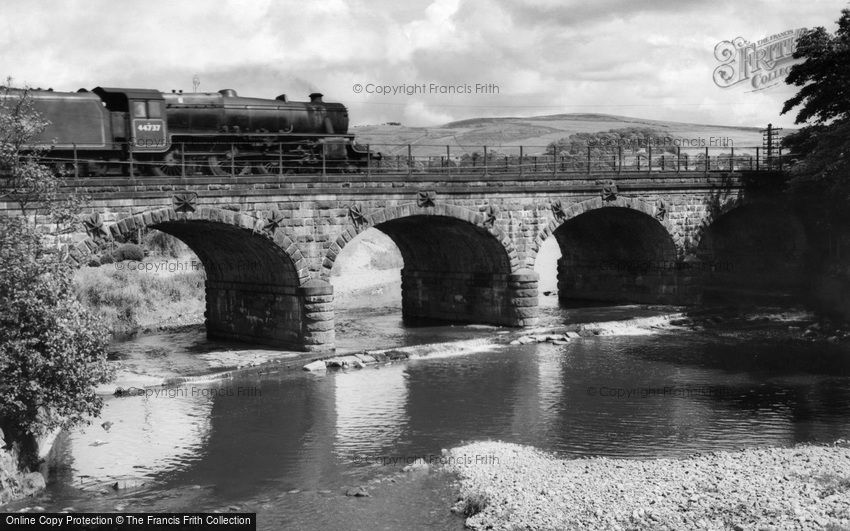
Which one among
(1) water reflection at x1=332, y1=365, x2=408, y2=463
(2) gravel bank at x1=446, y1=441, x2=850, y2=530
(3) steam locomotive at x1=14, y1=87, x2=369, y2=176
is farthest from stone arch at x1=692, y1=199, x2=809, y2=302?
(2) gravel bank at x1=446, y1=441, x2=850, y2=530

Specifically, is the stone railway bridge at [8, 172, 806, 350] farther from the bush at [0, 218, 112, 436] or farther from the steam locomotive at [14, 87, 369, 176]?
the bush at [0, 218, 112, 436]

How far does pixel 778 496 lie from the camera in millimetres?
15891

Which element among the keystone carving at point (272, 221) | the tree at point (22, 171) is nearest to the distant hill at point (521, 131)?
the keystone carving at point (272, 221)

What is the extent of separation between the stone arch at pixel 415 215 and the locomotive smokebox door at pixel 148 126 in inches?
294

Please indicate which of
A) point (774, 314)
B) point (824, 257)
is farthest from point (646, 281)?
point (824, 257)

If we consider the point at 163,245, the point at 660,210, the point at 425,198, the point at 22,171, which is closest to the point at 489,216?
the point at 425,198

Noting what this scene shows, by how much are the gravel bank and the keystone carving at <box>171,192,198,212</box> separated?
1277cm

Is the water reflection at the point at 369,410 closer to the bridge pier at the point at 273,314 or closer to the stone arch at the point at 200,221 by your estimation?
the bridge pier at the point at 273,314

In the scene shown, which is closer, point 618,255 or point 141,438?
point 141,438

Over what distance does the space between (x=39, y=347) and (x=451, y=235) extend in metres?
21.7

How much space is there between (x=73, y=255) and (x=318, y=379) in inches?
319

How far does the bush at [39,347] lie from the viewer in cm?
1706

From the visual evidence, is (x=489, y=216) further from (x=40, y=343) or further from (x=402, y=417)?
(x=40, y=343)

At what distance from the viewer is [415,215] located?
32812 millimetres
